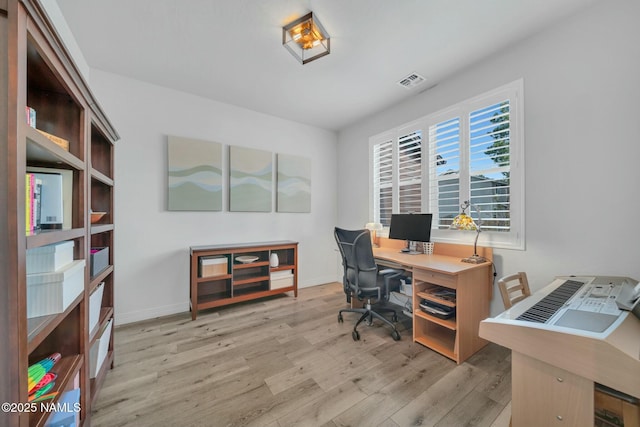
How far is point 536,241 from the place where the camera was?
2.02m

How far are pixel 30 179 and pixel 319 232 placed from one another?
3484 millimetres

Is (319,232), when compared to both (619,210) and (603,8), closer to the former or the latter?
(619,210)

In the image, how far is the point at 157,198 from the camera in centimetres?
283

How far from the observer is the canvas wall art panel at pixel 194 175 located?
2.87 metres

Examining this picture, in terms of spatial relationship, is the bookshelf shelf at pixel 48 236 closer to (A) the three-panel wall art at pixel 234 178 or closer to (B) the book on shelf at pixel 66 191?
(B) the book on shelf at pixel 66 191

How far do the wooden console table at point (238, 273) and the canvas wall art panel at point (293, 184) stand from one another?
2.27ft

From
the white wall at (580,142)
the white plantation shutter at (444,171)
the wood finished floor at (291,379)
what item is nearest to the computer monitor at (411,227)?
the white plantation shutter at (444,171)

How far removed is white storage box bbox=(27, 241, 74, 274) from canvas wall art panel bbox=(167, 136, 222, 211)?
78.6 inches

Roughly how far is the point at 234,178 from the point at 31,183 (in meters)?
2.39

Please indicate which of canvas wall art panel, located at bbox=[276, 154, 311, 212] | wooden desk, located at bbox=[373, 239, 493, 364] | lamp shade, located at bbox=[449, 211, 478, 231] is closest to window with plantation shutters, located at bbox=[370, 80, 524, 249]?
lamp shade, located at bbox=[449, 211, 478, 231]

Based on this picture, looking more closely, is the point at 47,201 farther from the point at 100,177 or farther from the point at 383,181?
the point at 383,181

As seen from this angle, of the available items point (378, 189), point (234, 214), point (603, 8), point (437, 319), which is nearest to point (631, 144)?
point (603, 8)

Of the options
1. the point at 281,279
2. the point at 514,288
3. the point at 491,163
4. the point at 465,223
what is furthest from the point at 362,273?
the point at 491,163

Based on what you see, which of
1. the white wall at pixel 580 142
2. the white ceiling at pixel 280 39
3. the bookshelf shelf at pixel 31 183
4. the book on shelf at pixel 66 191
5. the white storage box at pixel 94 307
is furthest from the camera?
the white ceiling at pixel 280 39
